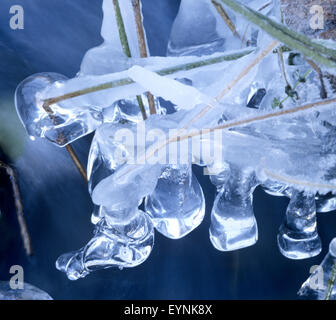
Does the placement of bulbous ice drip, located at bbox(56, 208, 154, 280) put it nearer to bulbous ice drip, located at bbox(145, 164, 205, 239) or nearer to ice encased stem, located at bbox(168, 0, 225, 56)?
bulbous ice drip, located at bbox(145, 164, 205, 239)

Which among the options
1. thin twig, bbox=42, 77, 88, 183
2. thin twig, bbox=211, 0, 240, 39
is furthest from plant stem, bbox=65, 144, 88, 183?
thin twig, bbox=211, 0, 240, 39

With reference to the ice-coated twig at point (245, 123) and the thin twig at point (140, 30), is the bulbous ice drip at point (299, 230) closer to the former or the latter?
the ice-coated twig at point (245, 123)

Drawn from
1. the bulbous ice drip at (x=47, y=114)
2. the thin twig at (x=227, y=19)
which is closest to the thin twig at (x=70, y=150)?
Answer: the bulbous ice drip at (x=47, y=114)

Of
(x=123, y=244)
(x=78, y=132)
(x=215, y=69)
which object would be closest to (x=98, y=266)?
(x=123, y=244)

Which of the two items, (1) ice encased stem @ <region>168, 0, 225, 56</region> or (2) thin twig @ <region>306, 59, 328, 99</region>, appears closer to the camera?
(2) thin twig @ <region>306, 59, 328, 99</region>

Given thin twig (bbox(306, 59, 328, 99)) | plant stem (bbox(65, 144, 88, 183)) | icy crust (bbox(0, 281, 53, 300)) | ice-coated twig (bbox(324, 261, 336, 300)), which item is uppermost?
thin twig (bbox(306, 59, 328, 99))

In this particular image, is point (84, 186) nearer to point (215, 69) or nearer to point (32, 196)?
point (32, 196)

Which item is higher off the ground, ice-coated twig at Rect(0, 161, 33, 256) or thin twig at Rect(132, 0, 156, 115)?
thin twig at Rect(132, 0, 156, 115)
